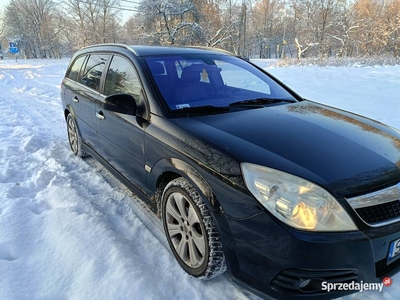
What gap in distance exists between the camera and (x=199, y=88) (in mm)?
2699

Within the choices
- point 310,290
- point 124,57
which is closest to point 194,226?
point 310,290

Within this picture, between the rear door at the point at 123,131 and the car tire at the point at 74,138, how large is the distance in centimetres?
99

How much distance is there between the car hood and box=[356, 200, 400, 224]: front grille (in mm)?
99

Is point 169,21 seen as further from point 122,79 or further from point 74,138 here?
point 122,79

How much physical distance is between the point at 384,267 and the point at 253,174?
0.89 meters

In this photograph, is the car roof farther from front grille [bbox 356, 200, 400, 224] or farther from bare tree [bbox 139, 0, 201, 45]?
bare tree [bbox 139, 0, 201, 45]

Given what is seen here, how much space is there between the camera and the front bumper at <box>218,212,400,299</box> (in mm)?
1483

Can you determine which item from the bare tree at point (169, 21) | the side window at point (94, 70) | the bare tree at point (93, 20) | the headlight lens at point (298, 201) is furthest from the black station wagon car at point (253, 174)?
the bare tree at point (93, 20)

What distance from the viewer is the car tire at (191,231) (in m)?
1.86

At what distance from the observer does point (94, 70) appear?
11.7 ft

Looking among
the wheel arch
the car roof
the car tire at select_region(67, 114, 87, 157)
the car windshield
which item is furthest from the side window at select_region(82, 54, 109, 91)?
the wheel arch

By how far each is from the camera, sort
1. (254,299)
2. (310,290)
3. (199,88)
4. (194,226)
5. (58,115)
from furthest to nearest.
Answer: (58,115) → (199,88) → (194,226) → (254,299) → (310,290)

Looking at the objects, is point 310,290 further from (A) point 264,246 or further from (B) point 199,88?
(B) point 199,88

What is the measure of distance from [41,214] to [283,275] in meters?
2.26
